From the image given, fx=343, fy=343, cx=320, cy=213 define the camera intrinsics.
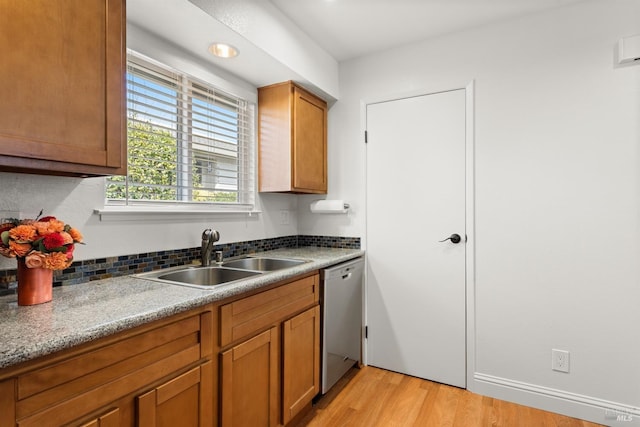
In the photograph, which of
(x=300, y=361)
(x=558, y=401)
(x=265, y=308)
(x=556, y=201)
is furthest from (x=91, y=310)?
(x=558, y=401)

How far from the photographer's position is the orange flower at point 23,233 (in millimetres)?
1087

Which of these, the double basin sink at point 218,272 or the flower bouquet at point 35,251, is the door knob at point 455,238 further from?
the flower bouquet at point 35,251

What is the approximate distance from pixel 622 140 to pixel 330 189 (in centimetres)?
187

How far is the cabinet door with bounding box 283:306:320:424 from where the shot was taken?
69.7 inches

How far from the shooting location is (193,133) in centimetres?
212

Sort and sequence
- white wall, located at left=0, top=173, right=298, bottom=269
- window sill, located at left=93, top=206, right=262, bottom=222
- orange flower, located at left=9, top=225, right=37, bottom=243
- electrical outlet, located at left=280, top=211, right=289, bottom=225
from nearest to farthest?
orange flower, located at left=9, top=225, right=37, bottom=243 → white wall, located at left=0, top=173, right=298, bottom=269 → window sill, located at left=93, top=206, right=262, bottom=222 → electrical outlet, located at left=280, top=211, right=289, bottom=225

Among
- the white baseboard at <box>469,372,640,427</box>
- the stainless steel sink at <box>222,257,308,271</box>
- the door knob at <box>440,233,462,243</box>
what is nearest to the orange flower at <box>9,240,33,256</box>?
the stainless steel sink at <box>222,257,308,271</box>

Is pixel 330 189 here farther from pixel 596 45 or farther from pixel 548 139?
pixel 596 45

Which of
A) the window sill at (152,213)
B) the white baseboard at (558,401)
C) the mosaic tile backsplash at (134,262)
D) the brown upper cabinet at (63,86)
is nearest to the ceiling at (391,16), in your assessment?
the brown upper cabinet at (63,86)

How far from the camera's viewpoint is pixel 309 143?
260 cm

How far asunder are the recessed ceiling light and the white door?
1.13 metres

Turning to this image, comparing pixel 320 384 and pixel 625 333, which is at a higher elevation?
pixel 625 333

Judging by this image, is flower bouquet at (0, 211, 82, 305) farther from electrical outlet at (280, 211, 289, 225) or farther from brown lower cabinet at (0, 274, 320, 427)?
electrical outlet at (280, 211, 289, 225)

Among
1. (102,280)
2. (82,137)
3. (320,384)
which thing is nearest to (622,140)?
(320,384)
